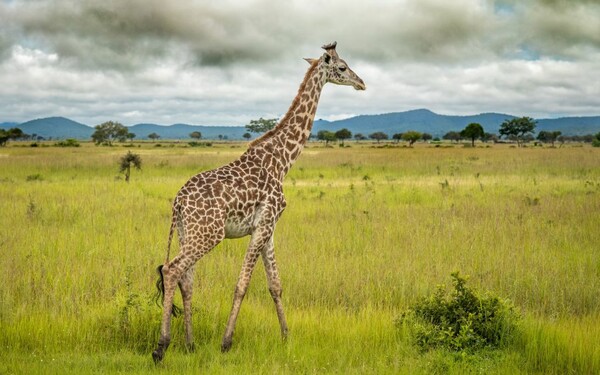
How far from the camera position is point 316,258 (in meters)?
10.6

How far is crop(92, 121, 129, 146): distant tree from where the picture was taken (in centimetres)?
12675

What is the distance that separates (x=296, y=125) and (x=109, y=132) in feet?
454

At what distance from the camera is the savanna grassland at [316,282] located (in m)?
6.09

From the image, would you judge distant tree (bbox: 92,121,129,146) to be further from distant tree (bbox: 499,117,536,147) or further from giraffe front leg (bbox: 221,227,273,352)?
giraffe front leg (bbox: 221,227,273,352)

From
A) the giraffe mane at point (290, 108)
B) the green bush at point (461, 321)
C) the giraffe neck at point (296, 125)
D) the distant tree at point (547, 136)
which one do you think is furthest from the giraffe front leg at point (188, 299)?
the distant tree at point (547, 136)

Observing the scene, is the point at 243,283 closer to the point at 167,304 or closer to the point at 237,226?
the point at 237,226

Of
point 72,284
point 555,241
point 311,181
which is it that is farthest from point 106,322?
point 311,181

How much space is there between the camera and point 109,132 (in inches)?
5354

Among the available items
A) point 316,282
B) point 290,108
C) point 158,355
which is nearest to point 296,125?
point 290,108

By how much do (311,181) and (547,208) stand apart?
43.9 feet

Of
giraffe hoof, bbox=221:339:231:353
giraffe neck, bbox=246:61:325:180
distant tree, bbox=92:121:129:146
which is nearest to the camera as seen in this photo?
giraffe hoof, bbox=221:339:231:353

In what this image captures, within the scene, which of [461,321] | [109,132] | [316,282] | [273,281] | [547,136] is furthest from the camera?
[547,136]

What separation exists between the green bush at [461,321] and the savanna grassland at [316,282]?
19 centimetres

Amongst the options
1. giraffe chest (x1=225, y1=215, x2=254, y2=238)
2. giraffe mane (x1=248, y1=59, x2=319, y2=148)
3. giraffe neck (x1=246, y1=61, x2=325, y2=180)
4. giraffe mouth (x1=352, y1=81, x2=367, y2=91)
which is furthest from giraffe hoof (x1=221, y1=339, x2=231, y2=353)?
giraffe mouth (x1=352, y1=81, x2=367, y2=91)
